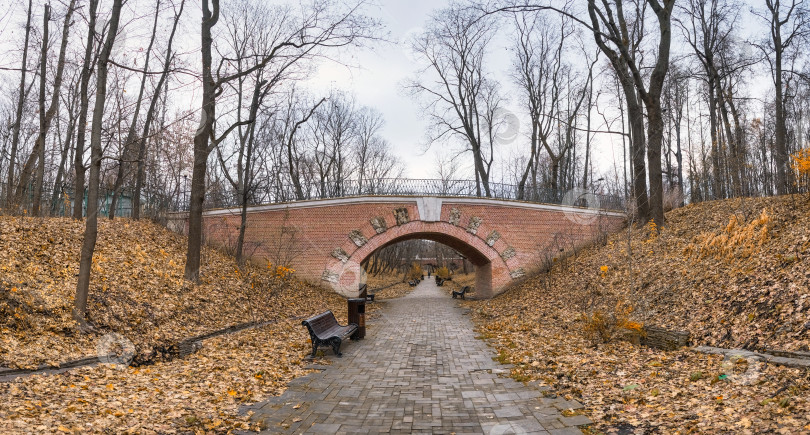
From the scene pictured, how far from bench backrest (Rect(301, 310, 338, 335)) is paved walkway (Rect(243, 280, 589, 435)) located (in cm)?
47

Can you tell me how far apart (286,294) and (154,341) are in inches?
293

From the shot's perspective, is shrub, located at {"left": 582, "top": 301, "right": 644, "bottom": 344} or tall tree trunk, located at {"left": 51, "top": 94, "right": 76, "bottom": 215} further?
tall tree trunk, located at {"left": 51, "top": 94, "right": 76, "bottom": 215}

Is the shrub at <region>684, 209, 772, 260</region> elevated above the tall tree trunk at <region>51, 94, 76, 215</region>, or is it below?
below

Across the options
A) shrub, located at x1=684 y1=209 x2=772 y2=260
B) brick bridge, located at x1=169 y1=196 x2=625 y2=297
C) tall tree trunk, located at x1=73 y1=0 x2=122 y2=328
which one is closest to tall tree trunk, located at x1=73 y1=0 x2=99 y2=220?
tall tree trunk, located at x1=73 y1=0 x2=122 y2=328

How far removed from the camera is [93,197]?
7.65 m

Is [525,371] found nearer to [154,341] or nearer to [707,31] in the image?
[154,341]

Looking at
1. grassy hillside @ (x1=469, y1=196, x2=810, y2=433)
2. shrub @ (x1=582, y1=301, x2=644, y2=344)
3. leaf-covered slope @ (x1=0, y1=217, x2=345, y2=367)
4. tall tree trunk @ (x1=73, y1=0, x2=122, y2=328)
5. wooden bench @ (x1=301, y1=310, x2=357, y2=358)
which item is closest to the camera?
grassy hillside @ (x1=469, y1=196, x2=810, y2=433)

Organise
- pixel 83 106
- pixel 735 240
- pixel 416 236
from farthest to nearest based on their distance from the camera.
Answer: pixel 416 236, pixel 83 106, pixel 735 240

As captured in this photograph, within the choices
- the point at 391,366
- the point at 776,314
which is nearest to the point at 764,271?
the point at 776,314

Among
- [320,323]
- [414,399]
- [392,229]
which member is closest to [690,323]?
[414,399]

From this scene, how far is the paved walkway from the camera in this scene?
4.51m

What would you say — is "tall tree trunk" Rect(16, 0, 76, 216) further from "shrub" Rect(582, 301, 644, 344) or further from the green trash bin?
"shrub" Rect(582, 301, 644, 344)

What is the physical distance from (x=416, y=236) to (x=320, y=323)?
38.0ft

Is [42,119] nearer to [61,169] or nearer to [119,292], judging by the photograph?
[61,169]
